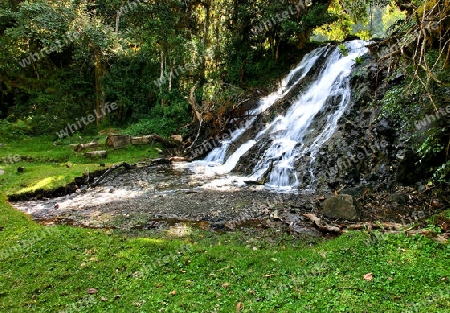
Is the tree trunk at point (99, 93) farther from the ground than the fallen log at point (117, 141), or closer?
farther from the ground

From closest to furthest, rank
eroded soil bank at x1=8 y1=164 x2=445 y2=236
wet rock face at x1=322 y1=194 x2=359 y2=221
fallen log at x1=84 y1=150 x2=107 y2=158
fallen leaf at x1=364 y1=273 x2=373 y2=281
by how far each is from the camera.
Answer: fallen leaf at x1=364 y1=273 x2=373 y2=281, wet rock face at x1=322 y1=194 x2=359 y2=221, eroded soil bank at x1=8 y1=164 x2=445 y2=236, fallen log at x1=84 y1=150 x2=107 y2=158

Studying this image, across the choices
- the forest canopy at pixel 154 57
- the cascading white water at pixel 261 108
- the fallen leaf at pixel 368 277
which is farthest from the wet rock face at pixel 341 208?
the forest canopy at pixel 154 57

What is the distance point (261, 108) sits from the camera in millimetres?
19234

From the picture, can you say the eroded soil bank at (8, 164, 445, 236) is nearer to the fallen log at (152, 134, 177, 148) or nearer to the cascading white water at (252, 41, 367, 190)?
the cascading white water at (252, 41, 367, 190)

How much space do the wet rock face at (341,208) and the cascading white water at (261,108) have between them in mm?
7050

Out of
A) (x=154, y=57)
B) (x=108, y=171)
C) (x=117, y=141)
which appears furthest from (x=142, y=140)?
(x=154, y=57)

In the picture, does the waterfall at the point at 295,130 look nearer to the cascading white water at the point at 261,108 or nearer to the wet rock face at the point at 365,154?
the cascading white water at the point at 261,108

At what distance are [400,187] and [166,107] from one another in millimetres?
16186

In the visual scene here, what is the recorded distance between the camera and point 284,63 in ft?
77.4

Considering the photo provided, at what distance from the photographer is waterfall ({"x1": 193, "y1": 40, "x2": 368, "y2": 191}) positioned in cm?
1234

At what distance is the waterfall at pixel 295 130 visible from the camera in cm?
1234

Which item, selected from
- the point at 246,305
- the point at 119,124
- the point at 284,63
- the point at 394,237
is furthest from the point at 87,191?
the point at 284,63

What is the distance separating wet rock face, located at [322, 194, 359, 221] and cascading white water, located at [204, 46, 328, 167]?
7.05m

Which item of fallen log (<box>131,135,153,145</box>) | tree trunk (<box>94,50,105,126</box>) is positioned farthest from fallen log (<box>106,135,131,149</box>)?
tree trunk (<box>94,50,105,126</box>)
